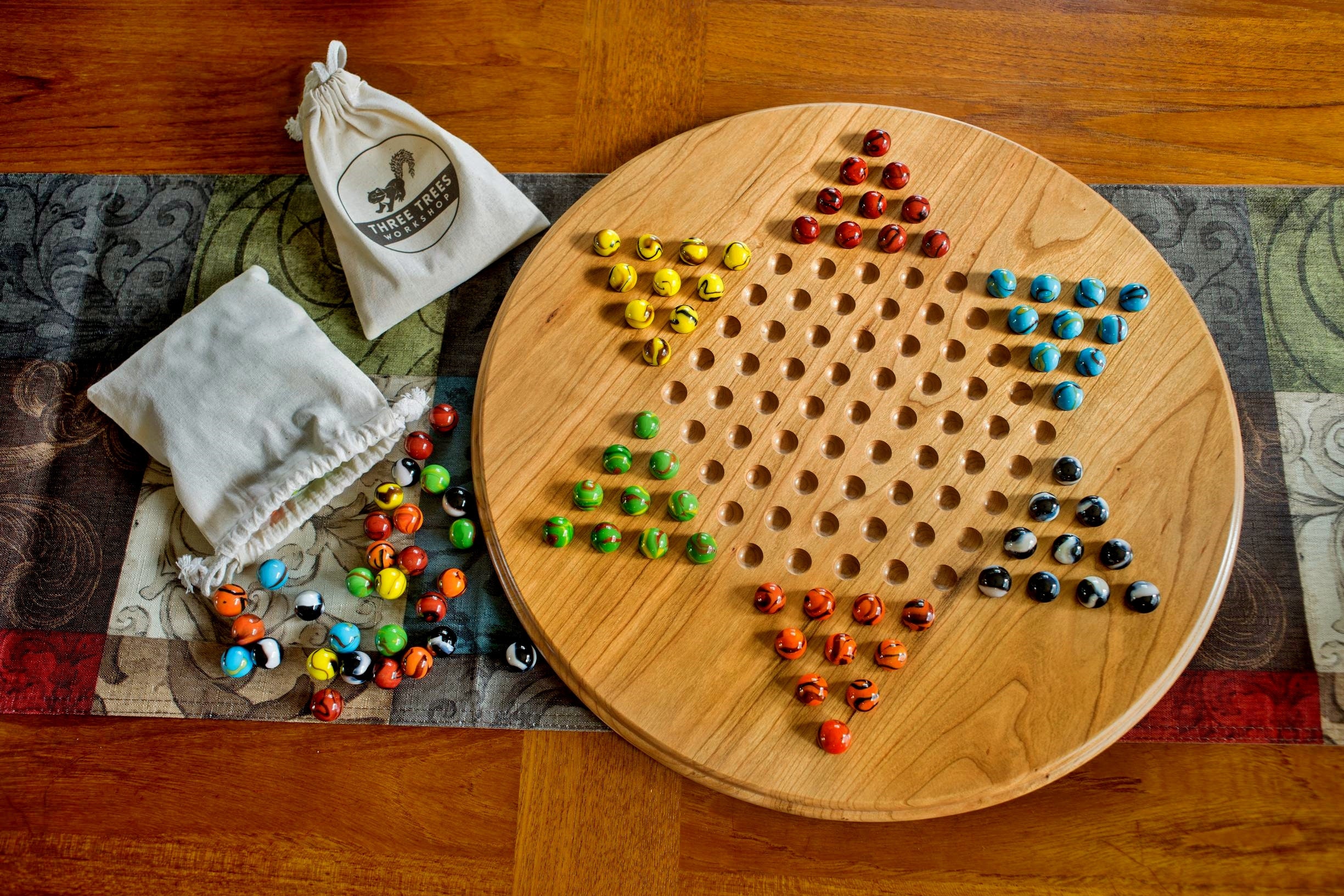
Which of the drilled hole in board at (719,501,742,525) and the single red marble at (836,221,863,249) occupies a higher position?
the single red marble at (836,221,863,249)

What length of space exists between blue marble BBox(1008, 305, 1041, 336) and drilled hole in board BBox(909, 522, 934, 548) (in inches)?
6.1

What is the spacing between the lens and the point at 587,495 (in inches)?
24.2

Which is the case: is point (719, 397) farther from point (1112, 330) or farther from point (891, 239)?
point (1112, 330)

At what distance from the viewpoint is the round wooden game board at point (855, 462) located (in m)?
0.58

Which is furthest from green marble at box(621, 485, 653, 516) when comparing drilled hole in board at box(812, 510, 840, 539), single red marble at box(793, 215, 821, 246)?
single red marble at box(793, 215, 821, 246)

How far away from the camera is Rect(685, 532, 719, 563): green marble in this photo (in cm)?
60

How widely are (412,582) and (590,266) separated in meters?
0.27

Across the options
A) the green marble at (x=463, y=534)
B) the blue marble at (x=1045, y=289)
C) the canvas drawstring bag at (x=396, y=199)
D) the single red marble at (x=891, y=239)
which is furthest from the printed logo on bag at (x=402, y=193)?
the blue marble at (x=1045, y=289)

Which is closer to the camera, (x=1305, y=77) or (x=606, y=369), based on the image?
(x=606, y=369)

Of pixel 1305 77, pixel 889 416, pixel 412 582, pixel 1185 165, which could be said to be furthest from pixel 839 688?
pixel 1305 77

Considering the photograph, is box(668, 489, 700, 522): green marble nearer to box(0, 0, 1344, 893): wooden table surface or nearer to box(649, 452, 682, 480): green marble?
box(649, 452, 682, 480): green marble

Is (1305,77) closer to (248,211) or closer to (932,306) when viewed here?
(932,306)

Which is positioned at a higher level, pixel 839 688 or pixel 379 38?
pixel 379 38

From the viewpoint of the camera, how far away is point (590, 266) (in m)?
0.68
